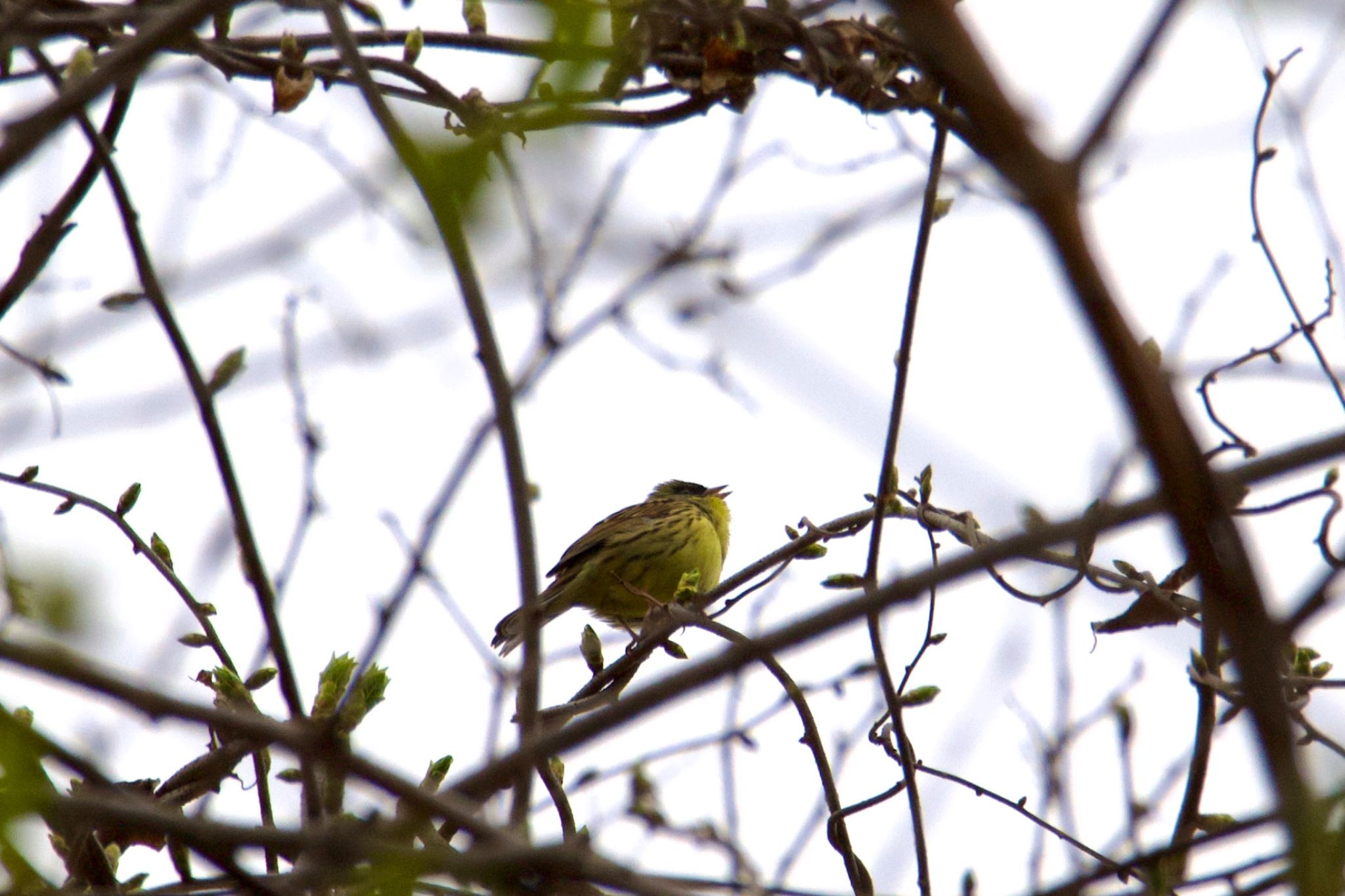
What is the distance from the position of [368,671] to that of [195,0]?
6.48 ft

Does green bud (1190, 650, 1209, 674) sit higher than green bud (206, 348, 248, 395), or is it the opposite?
green bud (206, 348, 248, 395)

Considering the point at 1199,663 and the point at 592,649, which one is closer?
the point at 1199,663

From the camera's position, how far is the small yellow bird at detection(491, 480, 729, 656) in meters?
7.98

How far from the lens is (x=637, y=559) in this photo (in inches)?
332

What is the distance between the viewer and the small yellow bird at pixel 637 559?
7.98 meters

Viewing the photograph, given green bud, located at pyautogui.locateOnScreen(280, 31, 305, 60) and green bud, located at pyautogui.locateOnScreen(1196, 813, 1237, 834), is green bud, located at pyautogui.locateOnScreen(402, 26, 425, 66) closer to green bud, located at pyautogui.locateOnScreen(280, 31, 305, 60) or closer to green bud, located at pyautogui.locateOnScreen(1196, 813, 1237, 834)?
green bud, located at pyautogui.locateOnScreen(280, 31, 305, 60)

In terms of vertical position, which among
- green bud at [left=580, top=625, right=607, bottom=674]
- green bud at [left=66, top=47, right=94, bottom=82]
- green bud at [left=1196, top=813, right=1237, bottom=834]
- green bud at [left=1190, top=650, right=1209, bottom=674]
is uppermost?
green bud at [left=66, top=47, right=94, bottom=82]

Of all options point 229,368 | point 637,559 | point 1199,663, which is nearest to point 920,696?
point 1199,663

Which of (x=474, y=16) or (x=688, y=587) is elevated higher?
(x=474, y=16)

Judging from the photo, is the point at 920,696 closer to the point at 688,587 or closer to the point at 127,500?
the point at 688,587

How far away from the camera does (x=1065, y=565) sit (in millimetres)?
4047

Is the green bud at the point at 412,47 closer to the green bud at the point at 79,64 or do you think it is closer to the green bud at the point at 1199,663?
the green bud at the point at 79,64

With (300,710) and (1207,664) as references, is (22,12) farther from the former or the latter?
(1207,664)

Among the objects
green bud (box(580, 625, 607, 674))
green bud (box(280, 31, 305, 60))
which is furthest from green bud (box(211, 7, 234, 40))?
green bud (box(580, 625, 607, 674))
